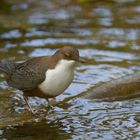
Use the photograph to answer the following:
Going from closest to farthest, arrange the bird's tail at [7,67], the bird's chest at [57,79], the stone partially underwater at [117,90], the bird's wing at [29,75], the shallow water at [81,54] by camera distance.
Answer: the shallow water at [81,54] → the bird's chest at [57,79] → the bird's wing at [29,75] → the bird's tail at [7,67] → the stone partially underwater at [117,90]

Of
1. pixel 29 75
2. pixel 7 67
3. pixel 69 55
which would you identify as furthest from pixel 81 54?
pixel 69 55

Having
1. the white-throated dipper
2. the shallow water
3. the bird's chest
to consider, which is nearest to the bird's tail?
the white-throated dipper

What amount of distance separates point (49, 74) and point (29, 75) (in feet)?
1.33

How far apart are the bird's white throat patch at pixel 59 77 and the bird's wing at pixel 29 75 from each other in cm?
10

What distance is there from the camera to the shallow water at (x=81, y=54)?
586 cm

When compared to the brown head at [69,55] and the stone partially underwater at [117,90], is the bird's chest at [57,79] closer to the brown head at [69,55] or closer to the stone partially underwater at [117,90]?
the brown head at [69,55]

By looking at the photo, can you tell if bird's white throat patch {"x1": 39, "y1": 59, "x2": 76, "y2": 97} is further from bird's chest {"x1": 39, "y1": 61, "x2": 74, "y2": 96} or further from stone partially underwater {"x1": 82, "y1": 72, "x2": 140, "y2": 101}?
stone partially underwater {"x1": 82, "y1": 72, "x2": 140, "y2": 101}

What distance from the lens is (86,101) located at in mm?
6793

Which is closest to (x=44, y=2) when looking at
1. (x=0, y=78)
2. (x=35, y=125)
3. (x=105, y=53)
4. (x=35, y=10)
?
(x=35, y=10)

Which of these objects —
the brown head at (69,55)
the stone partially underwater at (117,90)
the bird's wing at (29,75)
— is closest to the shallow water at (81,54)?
the stone partially underwater at (117,90)

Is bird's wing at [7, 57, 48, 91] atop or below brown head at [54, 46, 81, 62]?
below

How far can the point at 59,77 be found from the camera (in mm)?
6012

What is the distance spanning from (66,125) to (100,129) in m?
0.41

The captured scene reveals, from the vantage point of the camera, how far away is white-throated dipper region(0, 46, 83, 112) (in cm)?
604
